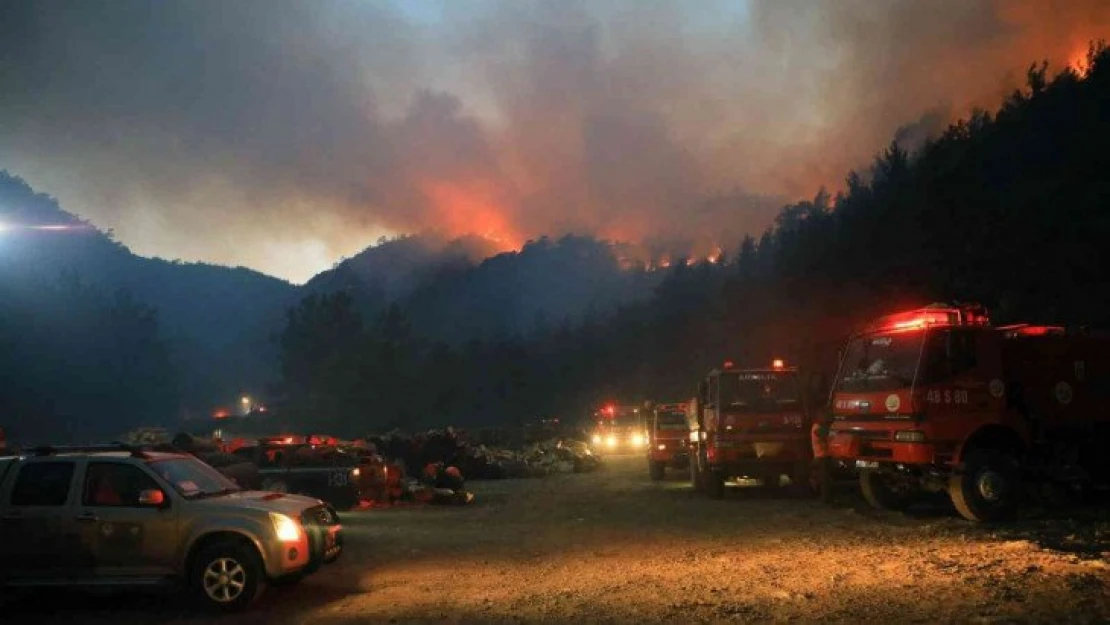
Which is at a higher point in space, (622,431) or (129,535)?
(622,431)

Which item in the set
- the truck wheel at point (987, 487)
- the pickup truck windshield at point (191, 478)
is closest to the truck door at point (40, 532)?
the pickup truck windshield at point (191, 478)

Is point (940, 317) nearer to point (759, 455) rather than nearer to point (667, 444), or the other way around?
point (759, 455)

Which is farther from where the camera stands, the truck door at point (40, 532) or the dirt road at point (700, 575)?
the truck door at point (40, 532)

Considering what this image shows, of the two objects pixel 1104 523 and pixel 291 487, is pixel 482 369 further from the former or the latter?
pixel 1104 523

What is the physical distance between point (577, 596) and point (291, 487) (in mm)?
11748

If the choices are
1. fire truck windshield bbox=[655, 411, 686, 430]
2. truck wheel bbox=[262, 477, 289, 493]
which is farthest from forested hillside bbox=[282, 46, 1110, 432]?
truck wheel bbox=[262, 477, 289, 493]

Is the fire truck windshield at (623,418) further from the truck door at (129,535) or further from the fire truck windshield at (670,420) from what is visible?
the truck door at (129,535)

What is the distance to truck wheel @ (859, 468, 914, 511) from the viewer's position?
49.1ft

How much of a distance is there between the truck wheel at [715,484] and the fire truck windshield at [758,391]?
1.55m

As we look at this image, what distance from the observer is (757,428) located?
18.1 metres

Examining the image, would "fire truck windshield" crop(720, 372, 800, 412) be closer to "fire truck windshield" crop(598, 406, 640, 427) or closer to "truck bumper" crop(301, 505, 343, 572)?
"truck bumper" crop(301, 505, 343, 572)

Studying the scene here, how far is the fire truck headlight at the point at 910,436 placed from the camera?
41.8 ft

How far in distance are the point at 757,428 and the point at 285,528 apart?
11848 millimetres

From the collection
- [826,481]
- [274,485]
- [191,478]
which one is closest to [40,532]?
[191,478]
